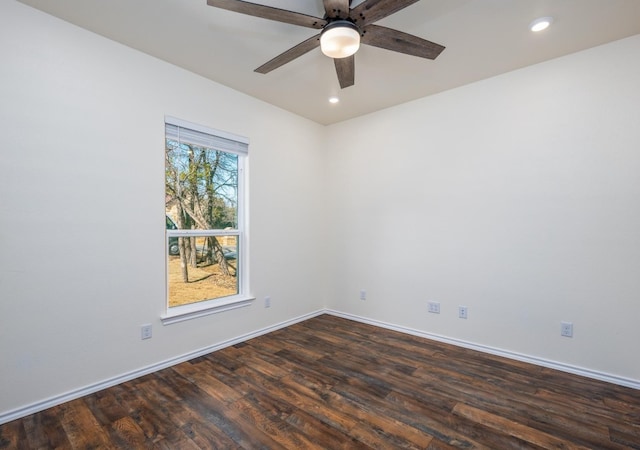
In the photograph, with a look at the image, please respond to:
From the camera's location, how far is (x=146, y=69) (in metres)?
2.54

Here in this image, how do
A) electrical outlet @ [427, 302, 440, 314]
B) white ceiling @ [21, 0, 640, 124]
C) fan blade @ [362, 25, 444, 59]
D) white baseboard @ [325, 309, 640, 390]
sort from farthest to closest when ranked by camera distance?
electrical outlet @ [427, 302, 440, 314] → white baseboard @ [325, 309, 640, 390] → white ceiling @ [21, 0, 640, 124] → fan blade @ [362, 25, 444, 59]

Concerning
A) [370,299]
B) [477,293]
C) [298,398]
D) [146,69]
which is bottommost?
[298,398]

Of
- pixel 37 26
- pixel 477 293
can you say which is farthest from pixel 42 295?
pixel 477 293

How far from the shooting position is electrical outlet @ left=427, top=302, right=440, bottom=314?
327cm

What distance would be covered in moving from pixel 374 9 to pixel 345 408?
2.52 meters

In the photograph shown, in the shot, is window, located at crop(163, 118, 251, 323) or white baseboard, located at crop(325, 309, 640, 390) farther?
window, located at crop(163, 118, 251, 323)

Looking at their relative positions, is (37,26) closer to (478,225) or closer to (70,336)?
(70,336)

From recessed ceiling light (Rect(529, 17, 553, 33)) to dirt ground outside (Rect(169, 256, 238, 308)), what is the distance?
3328 millimetres

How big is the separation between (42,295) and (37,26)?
1.84 m

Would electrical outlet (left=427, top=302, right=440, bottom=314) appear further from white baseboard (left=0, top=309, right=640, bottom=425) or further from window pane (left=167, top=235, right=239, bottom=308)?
window pane (left=167, top=235, right=239, bottom=308)

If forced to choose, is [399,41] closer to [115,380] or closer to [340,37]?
[340,37]

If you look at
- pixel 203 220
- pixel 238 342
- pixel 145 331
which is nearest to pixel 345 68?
pixel 203 220

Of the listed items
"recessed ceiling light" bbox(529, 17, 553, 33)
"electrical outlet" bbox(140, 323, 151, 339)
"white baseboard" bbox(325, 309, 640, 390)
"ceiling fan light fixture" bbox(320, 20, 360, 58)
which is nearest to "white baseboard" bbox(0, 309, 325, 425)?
"electrical outlet" bbox(140, 323, 151, 339)

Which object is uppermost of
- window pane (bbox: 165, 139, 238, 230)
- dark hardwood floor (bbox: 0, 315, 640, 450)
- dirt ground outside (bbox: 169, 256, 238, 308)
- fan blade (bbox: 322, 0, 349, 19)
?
fan blade (bbox: 322, 0, 349, 19)
